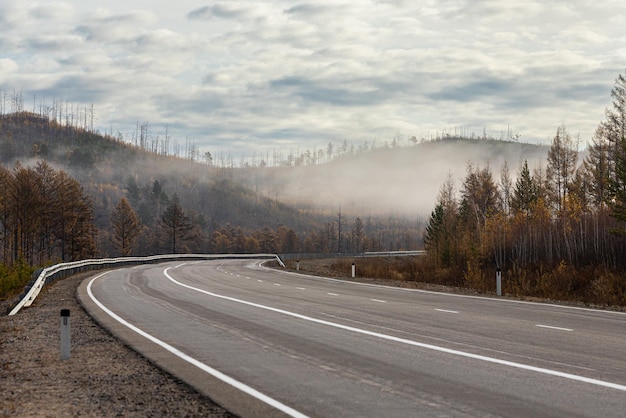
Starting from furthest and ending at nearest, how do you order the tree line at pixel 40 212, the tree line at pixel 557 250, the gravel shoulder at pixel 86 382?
the tree line at pixel 40 212 < the tree line at pixel 557 250 < the gravel shoulder at pixel 86 382

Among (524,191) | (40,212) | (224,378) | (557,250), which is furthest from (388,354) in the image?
(524,191)

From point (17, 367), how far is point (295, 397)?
5.00 metres

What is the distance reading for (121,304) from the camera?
2039 centimetres

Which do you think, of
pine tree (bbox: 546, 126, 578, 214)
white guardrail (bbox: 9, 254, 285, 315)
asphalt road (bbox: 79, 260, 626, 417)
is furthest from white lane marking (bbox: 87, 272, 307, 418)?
pine tree (bbox: 546, 126, 578, 214)

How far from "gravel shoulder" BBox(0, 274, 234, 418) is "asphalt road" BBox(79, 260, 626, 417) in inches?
14.8

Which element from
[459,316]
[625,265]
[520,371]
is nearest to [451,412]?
[520,371]

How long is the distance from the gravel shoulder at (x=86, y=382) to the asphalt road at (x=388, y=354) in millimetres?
377

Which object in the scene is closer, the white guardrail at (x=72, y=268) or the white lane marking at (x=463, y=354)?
the white lane marking at (x=463, y=354)

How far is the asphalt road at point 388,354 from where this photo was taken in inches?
279

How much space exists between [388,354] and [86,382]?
4.46 metres

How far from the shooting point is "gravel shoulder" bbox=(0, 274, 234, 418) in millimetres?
7184

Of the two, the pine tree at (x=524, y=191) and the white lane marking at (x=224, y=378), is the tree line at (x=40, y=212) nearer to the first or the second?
the white lane marking at (x=224, y=378)

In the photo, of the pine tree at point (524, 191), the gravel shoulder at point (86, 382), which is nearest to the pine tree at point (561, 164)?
the pine tree at point (524, 191)

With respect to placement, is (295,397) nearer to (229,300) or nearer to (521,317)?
(521,317)
